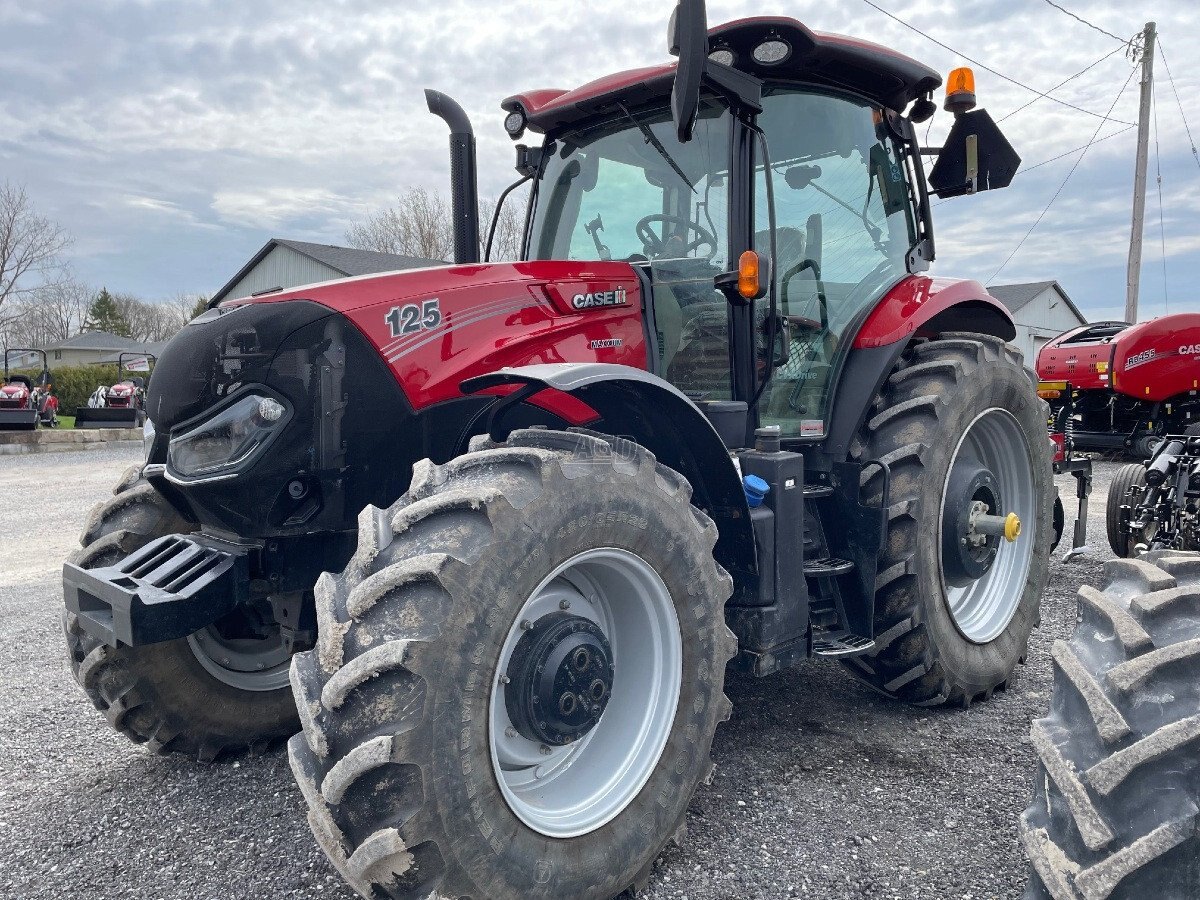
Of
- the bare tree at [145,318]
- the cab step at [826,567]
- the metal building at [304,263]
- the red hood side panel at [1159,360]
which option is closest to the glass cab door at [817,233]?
the cab step at [826,567]

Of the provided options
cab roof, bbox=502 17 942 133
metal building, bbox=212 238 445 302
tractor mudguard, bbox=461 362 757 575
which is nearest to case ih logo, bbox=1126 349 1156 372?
cab roof, bbox=502 17 942 133

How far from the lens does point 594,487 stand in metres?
2.18

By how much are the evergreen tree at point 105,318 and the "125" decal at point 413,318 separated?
7877 centimetres

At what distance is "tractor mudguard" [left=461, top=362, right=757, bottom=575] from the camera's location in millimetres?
2480

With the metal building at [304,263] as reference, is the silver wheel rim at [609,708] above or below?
below

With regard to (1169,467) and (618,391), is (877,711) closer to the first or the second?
(618,391)

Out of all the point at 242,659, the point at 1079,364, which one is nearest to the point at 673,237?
the point at 242,659

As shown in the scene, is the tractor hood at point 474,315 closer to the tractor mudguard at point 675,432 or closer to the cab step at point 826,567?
the tractor mudguard at point 675,432

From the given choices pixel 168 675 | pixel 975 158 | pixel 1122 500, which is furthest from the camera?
pixel 1122 500

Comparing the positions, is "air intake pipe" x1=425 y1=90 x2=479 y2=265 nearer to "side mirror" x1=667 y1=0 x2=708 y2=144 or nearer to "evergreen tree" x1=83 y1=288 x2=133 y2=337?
"side mirror" x1=667 y1=0 x2=708 y2=144

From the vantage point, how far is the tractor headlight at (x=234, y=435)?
2.38m

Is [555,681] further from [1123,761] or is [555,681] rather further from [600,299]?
[600,299]

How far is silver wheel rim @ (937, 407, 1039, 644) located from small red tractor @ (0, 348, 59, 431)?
19.0m

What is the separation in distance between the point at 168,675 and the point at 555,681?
1521 millimetres
